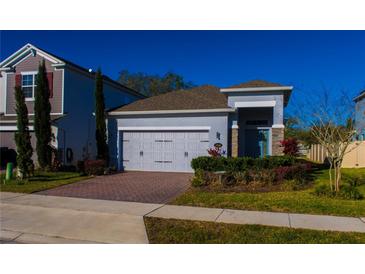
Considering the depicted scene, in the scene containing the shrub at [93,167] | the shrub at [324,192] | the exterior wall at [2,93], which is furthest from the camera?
the exterior wall at [2,93]

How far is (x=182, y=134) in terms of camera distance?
16734mm

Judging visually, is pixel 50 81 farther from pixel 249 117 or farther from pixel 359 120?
pixel 359 120

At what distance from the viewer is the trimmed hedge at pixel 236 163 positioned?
37.9 ft

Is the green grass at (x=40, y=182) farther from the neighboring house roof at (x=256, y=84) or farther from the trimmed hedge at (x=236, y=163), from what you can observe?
the neighboring house roof at (x=256, y=84)

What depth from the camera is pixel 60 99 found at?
675 inches

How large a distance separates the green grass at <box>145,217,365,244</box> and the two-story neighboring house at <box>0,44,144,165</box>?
39.6 feet

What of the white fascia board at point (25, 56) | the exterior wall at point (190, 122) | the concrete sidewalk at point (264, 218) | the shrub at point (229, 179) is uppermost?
the white fascia board at point (25, 56)

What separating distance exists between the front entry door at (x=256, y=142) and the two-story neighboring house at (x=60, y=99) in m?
9.51

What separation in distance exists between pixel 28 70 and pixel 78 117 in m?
3.98

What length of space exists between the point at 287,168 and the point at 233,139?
4.57m

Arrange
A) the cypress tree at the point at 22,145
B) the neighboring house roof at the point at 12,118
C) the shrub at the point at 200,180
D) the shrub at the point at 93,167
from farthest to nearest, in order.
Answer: the neighboring house roof at the point at 12,118 → the shrub at the point at 93,167 → the cypress tree at the point at 22,145 → the shrub at the point at 200,180

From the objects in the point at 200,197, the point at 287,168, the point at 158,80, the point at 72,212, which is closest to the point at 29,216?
the point at 72,212

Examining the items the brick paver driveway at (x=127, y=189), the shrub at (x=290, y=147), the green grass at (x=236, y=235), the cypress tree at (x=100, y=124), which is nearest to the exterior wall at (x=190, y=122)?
the cypress tree at (x=100, y=124)

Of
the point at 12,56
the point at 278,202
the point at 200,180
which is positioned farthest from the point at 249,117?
the point at 12,56
